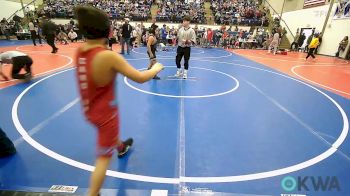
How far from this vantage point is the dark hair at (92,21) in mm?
1725

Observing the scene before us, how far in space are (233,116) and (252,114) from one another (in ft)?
1.54

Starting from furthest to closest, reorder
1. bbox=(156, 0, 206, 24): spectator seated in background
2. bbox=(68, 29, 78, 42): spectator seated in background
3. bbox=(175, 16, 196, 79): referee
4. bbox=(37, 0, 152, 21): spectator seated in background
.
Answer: bbox=(156, 0, 206, 24): spectator seated in background < bbox=(37, 0, 152, 21): spectator seated in background < bbox=(68, 29, 78, 42): spectator seated in background < bbox=(175, 16, 196, 79): referee

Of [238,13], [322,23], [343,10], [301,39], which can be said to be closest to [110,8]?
[238,13]

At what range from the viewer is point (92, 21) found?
1.75 metres

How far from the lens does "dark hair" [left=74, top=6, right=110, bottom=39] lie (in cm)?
172

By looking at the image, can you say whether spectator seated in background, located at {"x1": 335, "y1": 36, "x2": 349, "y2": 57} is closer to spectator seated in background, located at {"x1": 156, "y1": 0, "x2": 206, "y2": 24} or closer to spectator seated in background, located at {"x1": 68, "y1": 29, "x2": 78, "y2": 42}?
spectator seated in background, located at {"x1": 156, "y1": 0, "x2": 206, "y2": 24}

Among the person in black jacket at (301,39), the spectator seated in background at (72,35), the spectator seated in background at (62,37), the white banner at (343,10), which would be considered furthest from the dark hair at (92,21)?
the person in black jacket at (301,39)

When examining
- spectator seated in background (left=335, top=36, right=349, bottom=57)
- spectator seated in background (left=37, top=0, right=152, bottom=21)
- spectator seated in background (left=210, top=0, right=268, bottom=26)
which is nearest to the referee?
spectator seated in background (left=335, top=36, right=349, bottom=57)

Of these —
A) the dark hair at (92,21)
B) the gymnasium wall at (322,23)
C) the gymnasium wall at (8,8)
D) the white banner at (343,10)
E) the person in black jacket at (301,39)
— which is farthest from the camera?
the gymnasium wall at (8,8)

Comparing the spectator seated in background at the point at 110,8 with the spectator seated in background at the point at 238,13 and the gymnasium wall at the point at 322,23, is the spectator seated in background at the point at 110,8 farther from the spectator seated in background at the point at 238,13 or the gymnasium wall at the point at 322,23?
the gymnasium wall at the point at 322,23

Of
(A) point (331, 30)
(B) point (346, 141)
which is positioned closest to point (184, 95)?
(B) point (346, 141)

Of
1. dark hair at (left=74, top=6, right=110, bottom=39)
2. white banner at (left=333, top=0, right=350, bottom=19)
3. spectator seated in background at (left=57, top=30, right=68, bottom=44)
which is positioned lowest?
spectator seated in background at (left=57, top=30, right=68, bottom=44)

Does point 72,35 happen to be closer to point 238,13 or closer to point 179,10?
point 179,10

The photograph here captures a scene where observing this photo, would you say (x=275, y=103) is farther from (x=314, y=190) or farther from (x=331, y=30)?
(x=331, y=30)
